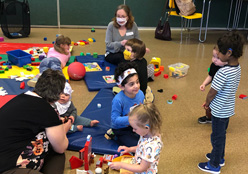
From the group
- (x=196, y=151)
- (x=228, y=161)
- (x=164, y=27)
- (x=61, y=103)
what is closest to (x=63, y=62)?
(x=61, y=103)

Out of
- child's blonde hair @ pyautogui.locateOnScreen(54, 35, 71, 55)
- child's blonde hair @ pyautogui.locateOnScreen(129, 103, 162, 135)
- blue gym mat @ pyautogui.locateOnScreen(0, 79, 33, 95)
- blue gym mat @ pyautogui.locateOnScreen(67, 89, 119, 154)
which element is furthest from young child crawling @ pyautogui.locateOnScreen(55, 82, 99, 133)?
child's blonde hair @ pyautogui.locateOnScreen(54, 35, 71, 55)

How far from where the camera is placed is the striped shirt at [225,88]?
2.32m

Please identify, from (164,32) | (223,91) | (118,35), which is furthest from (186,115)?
(164,32)

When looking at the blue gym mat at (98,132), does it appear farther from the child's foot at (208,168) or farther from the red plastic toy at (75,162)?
the child's foot at (208,168)

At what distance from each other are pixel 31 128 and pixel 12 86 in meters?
2.28

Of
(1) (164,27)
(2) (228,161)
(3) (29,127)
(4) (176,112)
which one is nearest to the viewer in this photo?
(3) (29,127)

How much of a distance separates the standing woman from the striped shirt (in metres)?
1.35

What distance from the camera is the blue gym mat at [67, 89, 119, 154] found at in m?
2.70

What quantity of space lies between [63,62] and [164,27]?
3.84 m

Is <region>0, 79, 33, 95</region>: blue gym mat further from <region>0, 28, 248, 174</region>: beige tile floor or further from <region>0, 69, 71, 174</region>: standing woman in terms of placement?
<region>0, 69, 71, 174</region>: standing woman

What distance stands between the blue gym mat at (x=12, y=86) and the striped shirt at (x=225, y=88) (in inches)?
106

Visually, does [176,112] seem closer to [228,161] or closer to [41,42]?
[228,161]

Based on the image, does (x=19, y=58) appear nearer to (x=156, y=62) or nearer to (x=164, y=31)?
(x=156, y=62)

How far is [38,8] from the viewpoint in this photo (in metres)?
8.15
